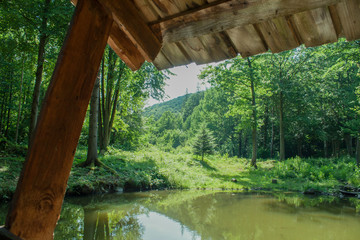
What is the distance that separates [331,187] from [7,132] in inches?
728

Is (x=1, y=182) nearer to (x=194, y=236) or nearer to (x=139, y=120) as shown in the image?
(x=194, y=236)

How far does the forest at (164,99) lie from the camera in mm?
9719

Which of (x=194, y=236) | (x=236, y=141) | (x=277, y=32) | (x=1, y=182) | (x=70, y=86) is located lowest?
(x=194, y=236)

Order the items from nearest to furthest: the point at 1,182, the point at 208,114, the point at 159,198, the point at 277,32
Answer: the point at 277,32 → the point at 1,182 → the point at 159,198 → the point at 208,114

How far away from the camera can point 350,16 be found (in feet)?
4.94

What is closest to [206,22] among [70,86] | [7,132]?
[70,86]

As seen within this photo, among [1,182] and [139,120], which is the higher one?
[139,120]

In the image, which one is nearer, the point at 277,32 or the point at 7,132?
the point at 277,32

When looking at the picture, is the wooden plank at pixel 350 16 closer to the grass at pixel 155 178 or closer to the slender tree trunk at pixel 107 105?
the grass at pixel 155 178

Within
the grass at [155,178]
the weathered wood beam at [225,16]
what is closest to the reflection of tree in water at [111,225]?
the grass at [155,178]

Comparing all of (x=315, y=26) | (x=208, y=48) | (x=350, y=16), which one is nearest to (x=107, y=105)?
(x=208, y=48)

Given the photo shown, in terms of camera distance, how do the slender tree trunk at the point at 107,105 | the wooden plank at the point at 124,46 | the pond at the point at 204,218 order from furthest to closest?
the slender tree trunk at the point at 107,105 → the pond at the point at 204,218 → the wooden plank at the point at 124,46

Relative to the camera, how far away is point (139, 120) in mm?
26891

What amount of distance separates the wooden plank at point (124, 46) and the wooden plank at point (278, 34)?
971 mm
